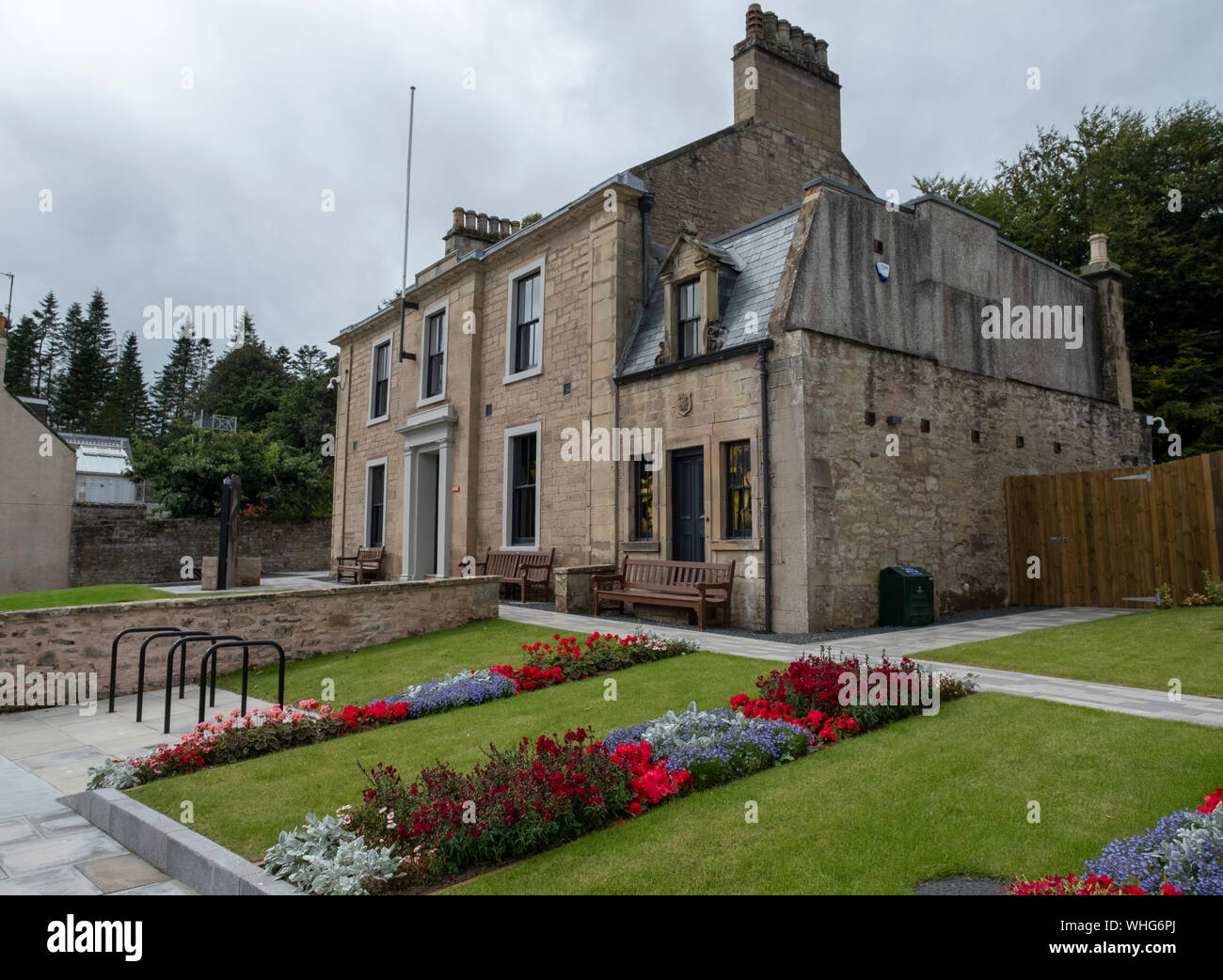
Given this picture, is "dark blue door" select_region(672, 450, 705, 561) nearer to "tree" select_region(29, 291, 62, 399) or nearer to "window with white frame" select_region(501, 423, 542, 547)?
"window with white frame" select_region(501, 423, 542, 547)

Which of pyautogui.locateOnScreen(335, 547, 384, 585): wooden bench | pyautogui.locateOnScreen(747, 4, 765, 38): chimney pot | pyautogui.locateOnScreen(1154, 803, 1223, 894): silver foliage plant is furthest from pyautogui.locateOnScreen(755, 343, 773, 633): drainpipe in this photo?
pyautogui.locateOnScreen(335, 547, 384, 585): wooden bench

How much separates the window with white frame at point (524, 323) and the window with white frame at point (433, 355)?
11.0 feet

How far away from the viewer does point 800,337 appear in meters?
11.6

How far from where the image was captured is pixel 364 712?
7238 mm

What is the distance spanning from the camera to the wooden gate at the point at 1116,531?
12.4 meters

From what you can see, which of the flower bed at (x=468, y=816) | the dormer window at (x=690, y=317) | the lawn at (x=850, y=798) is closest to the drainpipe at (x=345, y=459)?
the dormer window at (x=690, y=317)

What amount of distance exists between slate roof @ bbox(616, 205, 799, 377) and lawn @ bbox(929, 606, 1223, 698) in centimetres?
571

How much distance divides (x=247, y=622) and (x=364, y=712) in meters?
4.17

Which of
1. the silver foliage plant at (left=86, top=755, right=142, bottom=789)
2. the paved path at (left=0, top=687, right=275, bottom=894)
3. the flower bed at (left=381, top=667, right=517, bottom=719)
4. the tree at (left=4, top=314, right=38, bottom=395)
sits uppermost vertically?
the tree at (left=4, top=314, right=38, bottom=395)

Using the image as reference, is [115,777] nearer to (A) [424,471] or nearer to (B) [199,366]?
(A) [424,471]

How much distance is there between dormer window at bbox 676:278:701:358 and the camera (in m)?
13.8
